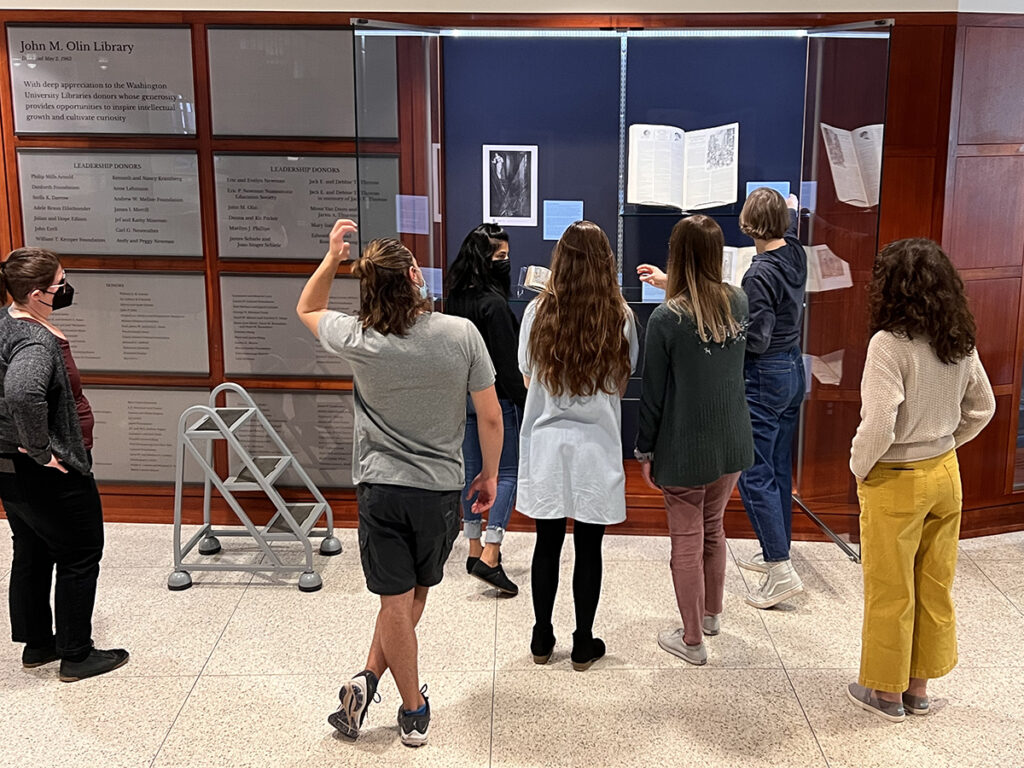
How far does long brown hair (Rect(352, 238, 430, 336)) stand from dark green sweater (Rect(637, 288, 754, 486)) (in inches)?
33.7

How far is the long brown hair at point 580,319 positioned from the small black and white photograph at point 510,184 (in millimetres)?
1605

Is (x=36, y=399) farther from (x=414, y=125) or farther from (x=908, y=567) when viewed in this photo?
(x=908, y=567)

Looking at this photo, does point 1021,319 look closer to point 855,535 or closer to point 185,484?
point 855,535

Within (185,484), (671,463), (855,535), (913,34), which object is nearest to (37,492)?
(185,484)

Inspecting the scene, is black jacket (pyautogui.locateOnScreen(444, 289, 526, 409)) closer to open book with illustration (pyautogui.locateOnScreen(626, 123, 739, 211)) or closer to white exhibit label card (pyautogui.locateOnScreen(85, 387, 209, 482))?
open book with illustration (pyautogui.locateOnScreen(626, 123, 739, 211))

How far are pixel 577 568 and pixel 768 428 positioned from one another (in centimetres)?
112

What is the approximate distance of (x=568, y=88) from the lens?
454 centimetres

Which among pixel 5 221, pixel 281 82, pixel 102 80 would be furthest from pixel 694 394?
pixel 5 221

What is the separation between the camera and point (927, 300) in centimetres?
271

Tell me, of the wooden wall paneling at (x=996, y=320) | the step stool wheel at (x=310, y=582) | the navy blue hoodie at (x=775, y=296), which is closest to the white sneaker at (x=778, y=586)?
the navy blue hoodie at (x=775, y=296)

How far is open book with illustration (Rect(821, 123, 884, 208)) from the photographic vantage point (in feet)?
13.0

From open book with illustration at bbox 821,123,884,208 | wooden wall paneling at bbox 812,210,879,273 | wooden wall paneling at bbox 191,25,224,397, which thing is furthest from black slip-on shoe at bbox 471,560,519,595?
open book with illustration at bbox 821,123,884,208

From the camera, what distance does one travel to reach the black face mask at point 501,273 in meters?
3.79

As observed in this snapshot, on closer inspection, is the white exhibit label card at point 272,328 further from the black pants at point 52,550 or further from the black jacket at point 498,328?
the black pants at point 52,550
